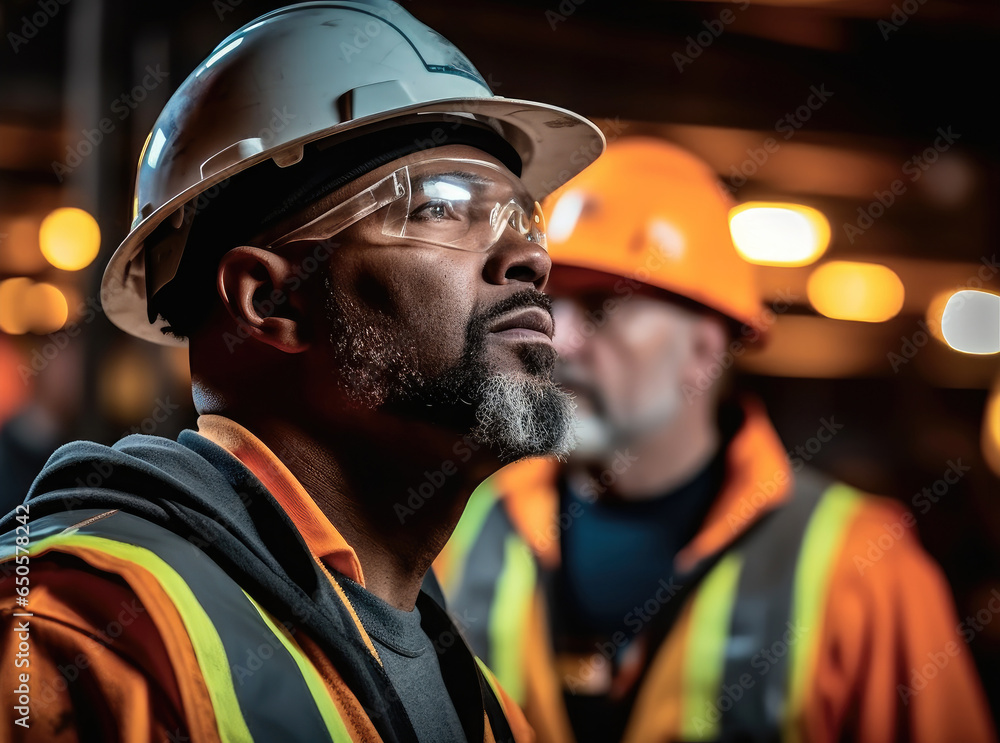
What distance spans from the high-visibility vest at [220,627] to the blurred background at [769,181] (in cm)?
268

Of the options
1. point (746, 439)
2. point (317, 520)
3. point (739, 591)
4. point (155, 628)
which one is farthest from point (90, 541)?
point (746, 439)

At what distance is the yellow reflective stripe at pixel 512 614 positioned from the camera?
379 cm

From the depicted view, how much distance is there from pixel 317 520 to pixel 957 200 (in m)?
5.54

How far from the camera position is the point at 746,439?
4.21 metres

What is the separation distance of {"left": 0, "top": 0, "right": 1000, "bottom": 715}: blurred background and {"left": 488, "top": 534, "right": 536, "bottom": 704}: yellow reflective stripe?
1565mm

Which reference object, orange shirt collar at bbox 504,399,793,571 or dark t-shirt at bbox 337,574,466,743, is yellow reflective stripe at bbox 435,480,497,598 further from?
dark t-shirt at bbox 337,574,466,743

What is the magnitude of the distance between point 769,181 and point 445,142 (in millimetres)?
4111

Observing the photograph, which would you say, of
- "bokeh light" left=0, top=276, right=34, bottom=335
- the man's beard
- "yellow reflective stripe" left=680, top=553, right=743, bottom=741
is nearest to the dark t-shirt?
the man's beard

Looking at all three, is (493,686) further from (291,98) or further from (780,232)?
(780,232)

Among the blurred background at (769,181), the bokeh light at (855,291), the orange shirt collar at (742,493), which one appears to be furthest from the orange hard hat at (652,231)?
the bokeh light at (855,291)

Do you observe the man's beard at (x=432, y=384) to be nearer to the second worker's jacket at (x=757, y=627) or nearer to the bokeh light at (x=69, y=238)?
the second worker's jacket at (x=757, y=627)

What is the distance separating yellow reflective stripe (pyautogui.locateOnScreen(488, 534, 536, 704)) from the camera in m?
3.79

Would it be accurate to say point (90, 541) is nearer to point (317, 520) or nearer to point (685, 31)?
point (317, 520)

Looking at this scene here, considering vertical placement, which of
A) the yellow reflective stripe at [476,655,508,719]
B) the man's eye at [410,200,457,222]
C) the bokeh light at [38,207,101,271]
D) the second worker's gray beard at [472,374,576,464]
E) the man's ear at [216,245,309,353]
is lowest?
the yellow reflective stripe at [476,655,508,719]
